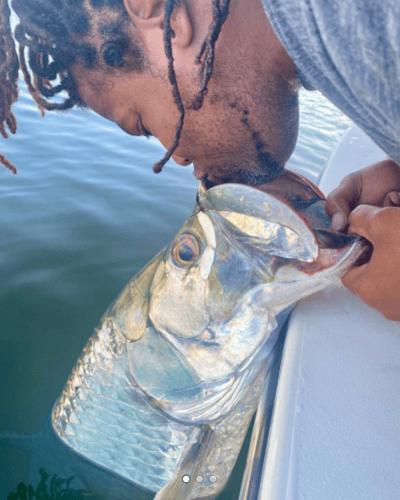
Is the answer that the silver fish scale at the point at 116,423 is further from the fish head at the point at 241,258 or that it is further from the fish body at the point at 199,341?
the fish head at the point at 241,258

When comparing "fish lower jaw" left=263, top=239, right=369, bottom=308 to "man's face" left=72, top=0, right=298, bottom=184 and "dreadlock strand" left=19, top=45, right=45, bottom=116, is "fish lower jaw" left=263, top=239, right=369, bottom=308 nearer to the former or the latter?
"man's face" left=72, top=0, right=298, bottom=184

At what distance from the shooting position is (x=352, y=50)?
685 mm

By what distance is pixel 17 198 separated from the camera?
10.1 ft

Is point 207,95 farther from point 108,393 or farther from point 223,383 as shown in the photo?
point 108,393

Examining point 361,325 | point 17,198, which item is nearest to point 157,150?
point 17,198

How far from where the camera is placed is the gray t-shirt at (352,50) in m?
0.65

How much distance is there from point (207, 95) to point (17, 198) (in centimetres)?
236

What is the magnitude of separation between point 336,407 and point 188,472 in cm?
65

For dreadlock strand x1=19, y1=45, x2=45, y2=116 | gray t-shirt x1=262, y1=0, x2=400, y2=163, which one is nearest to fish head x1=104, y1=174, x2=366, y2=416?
gray t-shirt x1=262, y1=0, x2=400, y2=163

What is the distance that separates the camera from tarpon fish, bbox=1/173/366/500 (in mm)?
984

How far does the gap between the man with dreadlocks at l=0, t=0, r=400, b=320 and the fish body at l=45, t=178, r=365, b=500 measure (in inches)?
6.4

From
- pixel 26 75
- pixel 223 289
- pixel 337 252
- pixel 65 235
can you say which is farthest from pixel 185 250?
pixel 65 235

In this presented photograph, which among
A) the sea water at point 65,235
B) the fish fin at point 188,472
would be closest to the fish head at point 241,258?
the fish fin at point 188,472

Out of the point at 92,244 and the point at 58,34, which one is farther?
the point at 92,244
